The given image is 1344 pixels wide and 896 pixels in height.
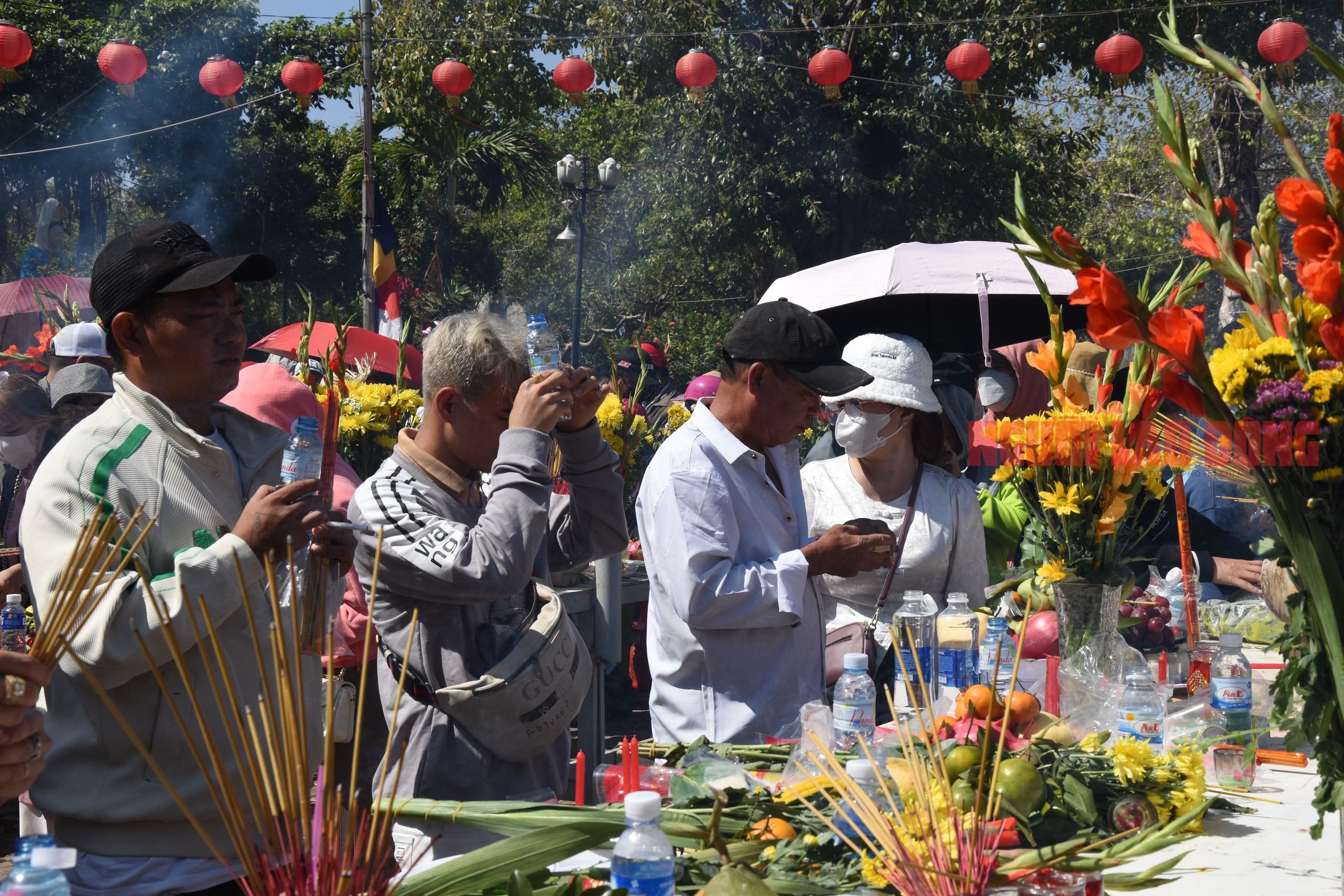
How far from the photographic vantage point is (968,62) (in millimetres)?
11789

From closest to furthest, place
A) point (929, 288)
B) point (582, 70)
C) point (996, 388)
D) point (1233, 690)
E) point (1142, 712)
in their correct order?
1. point (1142, 712)
2. point (1233, 690)
3. point (996, 388)
4. point (929, 288)
5. point (582, 70)

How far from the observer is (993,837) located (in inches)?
61.7

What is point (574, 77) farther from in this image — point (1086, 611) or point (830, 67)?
point (1086, 611)

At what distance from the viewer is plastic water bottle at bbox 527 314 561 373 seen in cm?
280

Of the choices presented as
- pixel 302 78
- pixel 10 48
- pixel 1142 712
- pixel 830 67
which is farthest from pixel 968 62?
pixel 1142 712

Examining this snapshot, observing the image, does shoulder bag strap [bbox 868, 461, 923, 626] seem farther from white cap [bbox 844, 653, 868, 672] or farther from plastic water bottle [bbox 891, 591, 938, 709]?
white cap [bbox 844, 653, 868, 672]

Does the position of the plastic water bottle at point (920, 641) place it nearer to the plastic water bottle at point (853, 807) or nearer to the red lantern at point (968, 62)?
the plastic water bottle at point (853, 807)

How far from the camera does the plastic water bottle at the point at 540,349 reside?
280 centimetres

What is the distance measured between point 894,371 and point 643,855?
232 cm

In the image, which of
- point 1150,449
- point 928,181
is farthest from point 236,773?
point 928,181

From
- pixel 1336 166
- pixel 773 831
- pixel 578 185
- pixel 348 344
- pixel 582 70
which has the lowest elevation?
pixel 773 831

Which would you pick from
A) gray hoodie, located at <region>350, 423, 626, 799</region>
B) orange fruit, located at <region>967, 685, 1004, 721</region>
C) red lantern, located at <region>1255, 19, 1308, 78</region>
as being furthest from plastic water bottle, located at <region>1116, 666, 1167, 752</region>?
red lantern, located at <region>1255, 19, 1308, 78</region>

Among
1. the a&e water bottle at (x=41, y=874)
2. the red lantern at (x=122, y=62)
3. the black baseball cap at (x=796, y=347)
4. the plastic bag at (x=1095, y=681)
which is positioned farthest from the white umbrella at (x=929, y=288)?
the red lantern at (x=122, y=62)

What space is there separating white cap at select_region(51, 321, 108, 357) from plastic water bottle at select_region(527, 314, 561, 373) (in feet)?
9.70
